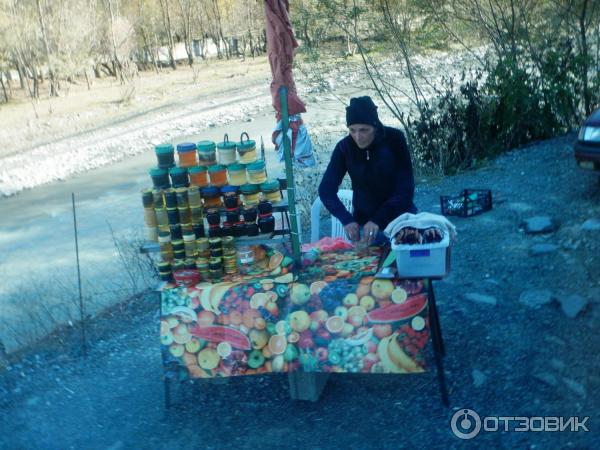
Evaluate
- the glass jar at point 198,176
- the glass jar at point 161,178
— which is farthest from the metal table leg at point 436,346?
the glass jar at point 161,178

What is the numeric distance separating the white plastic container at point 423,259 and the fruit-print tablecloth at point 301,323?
7 cm

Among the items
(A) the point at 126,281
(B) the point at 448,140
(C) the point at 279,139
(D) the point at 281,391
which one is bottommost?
(A) the point at 126,281

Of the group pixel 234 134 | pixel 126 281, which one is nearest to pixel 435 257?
pixel 126 281

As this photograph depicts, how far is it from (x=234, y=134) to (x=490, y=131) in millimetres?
11825

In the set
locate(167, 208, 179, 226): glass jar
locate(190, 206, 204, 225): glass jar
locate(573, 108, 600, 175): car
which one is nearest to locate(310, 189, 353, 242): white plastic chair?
locate(190, 206, 204, 225): glass jar

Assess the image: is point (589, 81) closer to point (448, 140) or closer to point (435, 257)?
point (448, 140)

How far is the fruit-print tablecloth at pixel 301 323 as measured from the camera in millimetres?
3320

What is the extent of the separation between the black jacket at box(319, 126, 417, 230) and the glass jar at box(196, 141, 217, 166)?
695 mm

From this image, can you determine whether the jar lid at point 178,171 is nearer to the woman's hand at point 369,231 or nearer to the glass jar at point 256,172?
the glass jar at point 256,172

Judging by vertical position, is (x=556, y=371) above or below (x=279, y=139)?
below

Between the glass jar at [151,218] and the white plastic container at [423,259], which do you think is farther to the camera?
the glass jar at [151,218]

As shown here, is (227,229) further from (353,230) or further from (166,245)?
(353,230)

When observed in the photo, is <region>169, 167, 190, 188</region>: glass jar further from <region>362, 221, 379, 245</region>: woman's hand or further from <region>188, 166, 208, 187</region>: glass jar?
<region>362, 221, 379, 245</region>: woman's hand

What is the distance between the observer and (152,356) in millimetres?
4758
